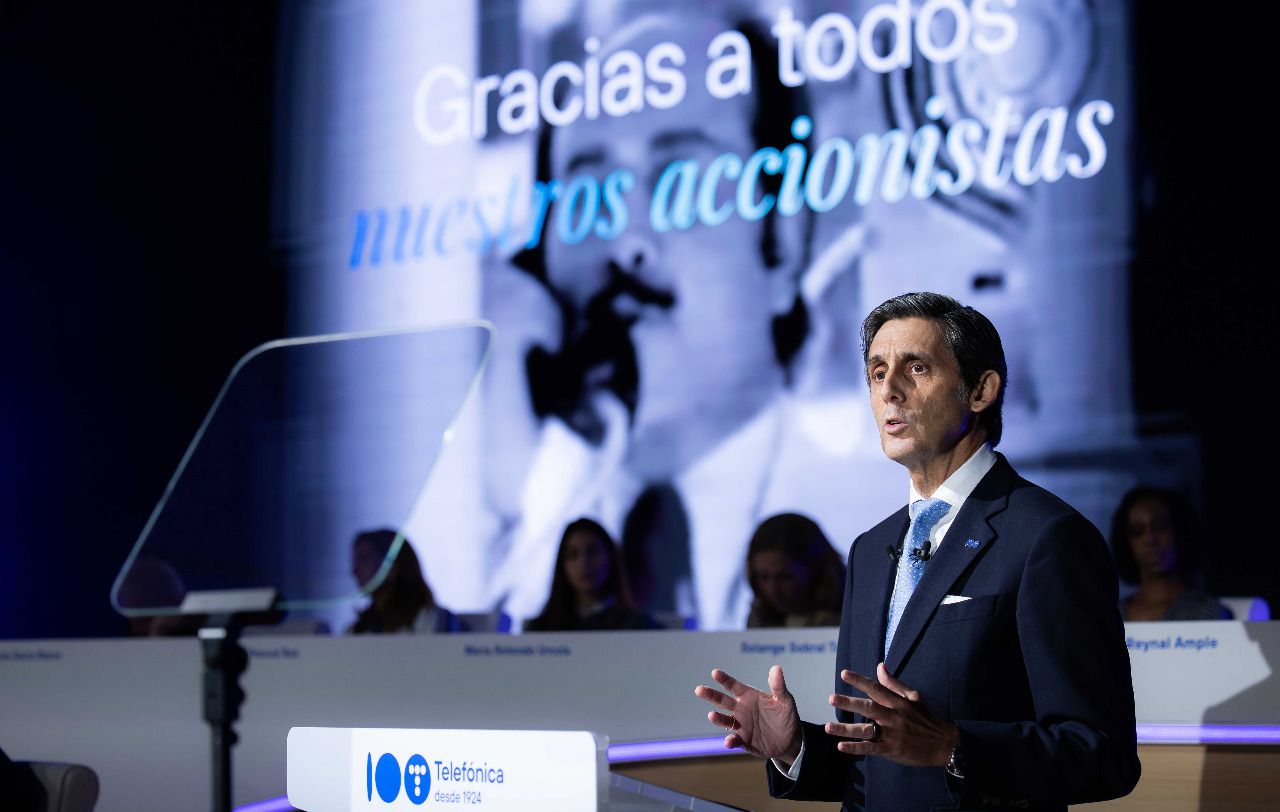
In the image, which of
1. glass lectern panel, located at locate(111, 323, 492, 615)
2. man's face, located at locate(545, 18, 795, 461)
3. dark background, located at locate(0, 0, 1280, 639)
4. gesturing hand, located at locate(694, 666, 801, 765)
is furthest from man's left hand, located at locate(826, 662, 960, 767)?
dark background, located at locate(0, 0, 1280, 639)

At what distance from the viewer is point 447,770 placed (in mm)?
1561

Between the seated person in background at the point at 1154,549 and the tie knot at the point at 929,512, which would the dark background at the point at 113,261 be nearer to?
the seated person in background at the point at 1154,549

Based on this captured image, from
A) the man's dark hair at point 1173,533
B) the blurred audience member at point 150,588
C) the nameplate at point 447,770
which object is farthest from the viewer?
the man's dark hair at point 1173,533

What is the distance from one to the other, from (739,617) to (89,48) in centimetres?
415

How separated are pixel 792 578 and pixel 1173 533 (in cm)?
107


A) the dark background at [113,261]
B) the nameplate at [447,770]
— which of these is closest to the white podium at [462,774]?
the nameplate at [447,770]

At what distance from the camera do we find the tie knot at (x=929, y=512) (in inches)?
73.3

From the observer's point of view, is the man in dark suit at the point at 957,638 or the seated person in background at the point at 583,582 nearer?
the man in dark suit at the point at 957,638

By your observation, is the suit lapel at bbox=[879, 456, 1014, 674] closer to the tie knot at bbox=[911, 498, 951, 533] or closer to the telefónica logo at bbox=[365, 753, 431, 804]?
the tie knot at bbox=[911, 498, 951, 533]

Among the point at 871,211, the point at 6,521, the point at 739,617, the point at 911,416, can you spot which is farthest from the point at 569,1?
the point at 911,416

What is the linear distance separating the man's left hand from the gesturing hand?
0.65ft

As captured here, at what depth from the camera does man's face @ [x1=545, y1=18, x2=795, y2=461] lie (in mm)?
6082

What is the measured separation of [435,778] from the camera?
1.57 metres

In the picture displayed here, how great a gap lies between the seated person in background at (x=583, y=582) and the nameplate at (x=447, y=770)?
7.82 feet
